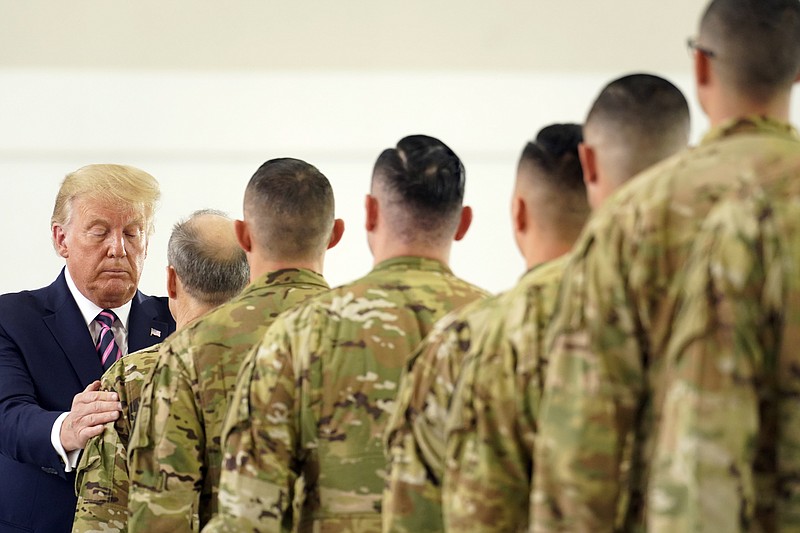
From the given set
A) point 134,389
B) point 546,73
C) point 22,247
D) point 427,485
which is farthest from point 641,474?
point 22,247

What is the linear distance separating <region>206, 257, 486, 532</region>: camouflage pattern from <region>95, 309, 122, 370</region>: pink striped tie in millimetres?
1288

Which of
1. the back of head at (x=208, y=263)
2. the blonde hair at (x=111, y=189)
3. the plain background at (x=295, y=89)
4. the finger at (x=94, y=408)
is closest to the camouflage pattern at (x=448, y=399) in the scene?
the back of head at (x=208, y=263)

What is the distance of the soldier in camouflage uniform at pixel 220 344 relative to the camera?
2354 mm

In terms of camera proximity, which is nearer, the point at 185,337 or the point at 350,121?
the point at 185,337

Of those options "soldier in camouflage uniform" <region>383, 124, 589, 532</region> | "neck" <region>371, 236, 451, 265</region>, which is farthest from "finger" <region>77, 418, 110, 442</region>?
"soldier in camouflage uniform" <region>383, 124, 589, 532</region>

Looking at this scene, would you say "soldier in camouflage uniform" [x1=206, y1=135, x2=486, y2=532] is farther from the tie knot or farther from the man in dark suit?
the tie knot

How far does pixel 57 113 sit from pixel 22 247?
0.62 metres

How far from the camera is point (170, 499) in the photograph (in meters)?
2.38

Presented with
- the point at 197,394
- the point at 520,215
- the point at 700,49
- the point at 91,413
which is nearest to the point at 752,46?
the point at 700,49

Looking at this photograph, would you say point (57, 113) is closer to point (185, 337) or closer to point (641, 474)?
point (185, 337)

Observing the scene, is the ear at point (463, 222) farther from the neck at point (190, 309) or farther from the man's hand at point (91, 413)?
the man's hand at point (91, 413)

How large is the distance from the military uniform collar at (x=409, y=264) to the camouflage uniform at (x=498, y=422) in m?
0.45

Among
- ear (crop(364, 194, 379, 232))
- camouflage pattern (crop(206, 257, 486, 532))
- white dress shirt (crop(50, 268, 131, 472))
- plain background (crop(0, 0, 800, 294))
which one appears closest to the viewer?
camouflage pattern (crop(206, 257, 486, 532))

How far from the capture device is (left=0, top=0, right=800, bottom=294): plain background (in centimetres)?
534
